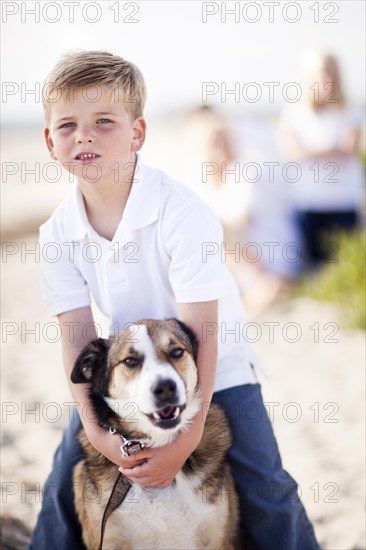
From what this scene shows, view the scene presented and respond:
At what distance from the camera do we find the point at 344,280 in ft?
19.9

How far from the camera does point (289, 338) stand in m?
5.50

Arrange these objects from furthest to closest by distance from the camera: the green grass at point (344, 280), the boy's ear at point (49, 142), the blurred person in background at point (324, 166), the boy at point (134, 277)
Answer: the blurred person in background at point (324, 166), the green grass at point (344, 280), the boy's ear at point (49, 142), the boy at point (134, 277)

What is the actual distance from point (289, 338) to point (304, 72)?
2540 mm

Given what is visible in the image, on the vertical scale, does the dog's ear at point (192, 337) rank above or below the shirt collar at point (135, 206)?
below

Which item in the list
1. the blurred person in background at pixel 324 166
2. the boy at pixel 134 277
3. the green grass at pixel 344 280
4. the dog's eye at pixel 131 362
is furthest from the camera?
the blurred person in background at pixel 324 166

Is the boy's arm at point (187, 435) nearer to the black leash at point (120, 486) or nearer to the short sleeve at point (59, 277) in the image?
the black leash at point (120, 486)

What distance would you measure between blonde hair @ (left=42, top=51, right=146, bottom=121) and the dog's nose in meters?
0.95

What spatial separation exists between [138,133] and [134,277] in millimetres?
519

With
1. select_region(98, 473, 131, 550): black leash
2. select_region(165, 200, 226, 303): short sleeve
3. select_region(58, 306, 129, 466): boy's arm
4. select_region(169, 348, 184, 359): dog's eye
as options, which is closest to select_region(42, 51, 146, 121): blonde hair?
select_region(165, 200, 226, 303): short sleeve

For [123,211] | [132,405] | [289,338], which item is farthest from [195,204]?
[289,338]

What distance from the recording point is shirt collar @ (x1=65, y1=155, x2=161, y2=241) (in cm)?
250

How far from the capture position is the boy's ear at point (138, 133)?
260 centimetres

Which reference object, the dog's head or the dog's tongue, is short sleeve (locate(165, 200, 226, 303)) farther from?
the dog's tongue

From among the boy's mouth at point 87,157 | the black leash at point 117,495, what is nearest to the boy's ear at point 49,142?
the boy's mouth at point 87,157
